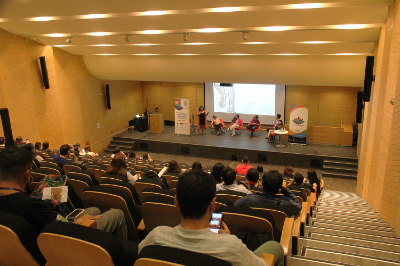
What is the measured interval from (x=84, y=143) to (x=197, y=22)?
7429mm

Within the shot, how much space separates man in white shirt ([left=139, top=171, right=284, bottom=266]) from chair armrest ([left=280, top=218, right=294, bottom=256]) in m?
0.81

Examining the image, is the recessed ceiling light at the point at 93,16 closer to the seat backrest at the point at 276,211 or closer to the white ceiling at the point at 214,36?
the white ceiling at the point at 214,36

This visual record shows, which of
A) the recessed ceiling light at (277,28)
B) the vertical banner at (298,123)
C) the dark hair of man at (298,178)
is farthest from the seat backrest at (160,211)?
the vertical banner at (298,123)

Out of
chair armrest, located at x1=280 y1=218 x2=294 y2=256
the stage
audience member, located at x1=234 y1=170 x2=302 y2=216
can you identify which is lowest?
the stage

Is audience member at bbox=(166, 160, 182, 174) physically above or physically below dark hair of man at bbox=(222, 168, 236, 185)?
below

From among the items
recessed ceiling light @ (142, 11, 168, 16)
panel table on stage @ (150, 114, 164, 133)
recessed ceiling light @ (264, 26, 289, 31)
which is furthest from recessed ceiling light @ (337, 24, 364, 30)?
panel table on stage @ (150, 114, 164, 133)

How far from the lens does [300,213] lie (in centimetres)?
341

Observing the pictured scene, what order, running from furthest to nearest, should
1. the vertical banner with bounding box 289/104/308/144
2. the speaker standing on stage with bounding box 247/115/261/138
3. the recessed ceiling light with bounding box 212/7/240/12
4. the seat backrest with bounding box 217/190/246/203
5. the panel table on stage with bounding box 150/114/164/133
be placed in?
1. the panel table on stage with bounding box 150/114/164/133
2. the speaker standing on stage with bounding box 247/115/261/138
3. the vertical banner with bounding box 289/104/308/144
4. the recessed ceiling light with bounding box 212/7/240/12
5. the seat backrest with bounding box 217/190/246/203

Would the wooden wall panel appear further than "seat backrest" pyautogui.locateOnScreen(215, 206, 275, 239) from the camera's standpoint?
Yes

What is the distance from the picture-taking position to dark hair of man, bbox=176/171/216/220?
4.93 feet

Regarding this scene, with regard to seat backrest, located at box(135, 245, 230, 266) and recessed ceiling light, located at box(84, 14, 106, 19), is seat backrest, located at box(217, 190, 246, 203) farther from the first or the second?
recessed ceiling light, located at box(84, 14, 106, 19)

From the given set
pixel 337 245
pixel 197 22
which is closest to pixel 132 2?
pixel 197 22

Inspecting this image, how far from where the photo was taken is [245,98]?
47.5ft

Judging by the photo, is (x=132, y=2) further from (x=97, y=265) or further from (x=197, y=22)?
(x=97, y=265)
